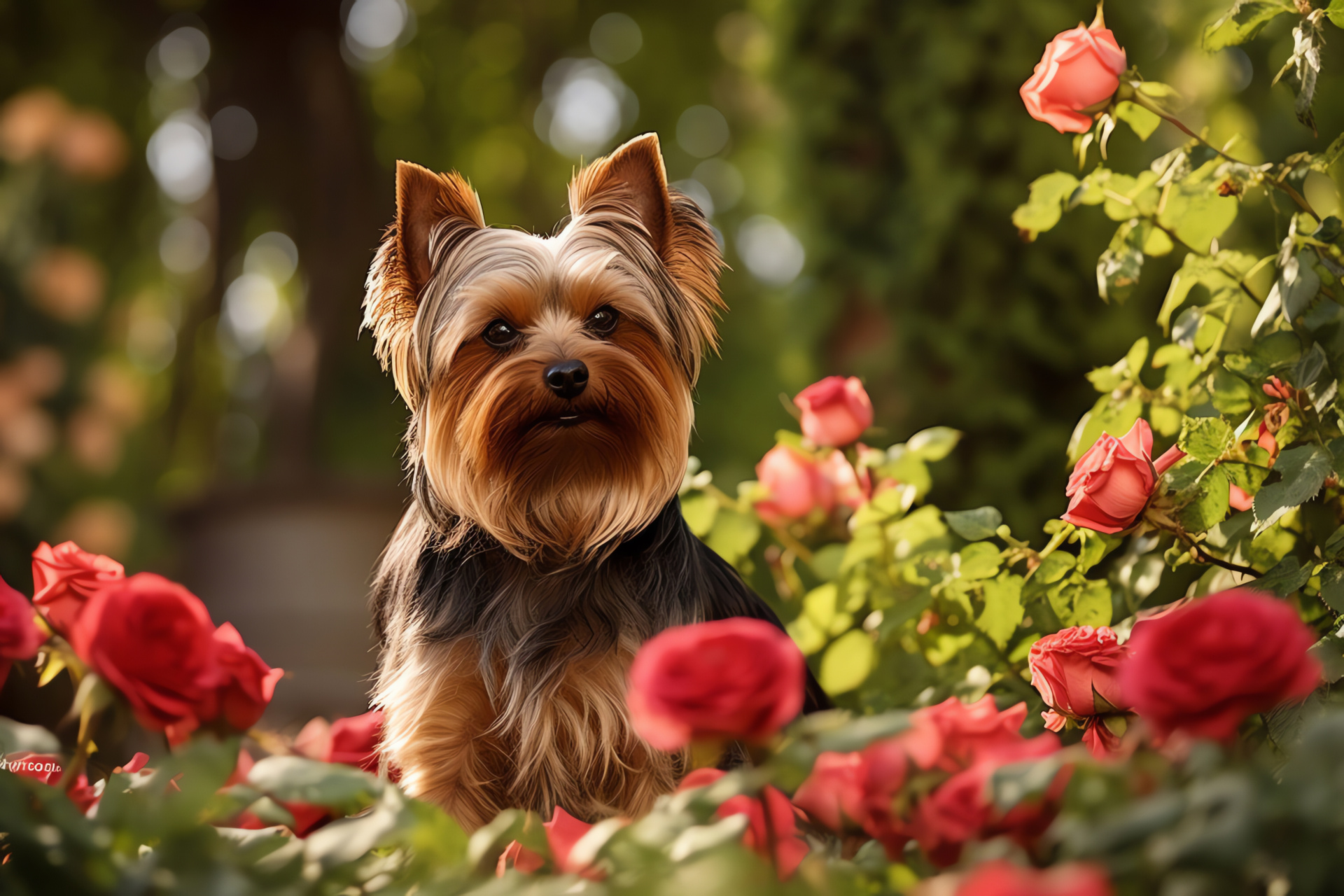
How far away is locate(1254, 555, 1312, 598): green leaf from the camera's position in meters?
1.91

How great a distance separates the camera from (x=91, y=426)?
9.42m

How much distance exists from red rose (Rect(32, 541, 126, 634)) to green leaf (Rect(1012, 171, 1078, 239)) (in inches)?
80.9

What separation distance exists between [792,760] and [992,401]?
4096 mm

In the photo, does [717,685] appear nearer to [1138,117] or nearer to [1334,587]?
[1334,587]

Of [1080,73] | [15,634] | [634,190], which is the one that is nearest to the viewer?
Answer: [15,634]

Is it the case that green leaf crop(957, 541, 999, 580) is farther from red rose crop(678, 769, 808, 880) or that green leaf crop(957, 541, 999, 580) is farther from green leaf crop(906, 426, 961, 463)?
red rose crop(678, 769, 808, 880)

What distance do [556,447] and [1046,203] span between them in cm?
134

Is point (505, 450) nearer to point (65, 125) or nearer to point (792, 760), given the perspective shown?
point (792, 760)

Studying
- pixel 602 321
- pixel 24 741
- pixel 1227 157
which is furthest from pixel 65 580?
pixel 1227 157

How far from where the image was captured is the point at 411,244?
2.82 meters

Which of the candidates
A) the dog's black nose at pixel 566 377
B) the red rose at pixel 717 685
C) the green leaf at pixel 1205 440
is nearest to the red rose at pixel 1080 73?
the green leaf at pixel 1205 440

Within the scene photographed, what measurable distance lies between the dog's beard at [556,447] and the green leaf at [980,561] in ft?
2.66

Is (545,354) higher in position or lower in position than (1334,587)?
higher

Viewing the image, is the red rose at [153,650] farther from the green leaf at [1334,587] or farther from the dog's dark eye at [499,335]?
the green leaf at [1334,587]
